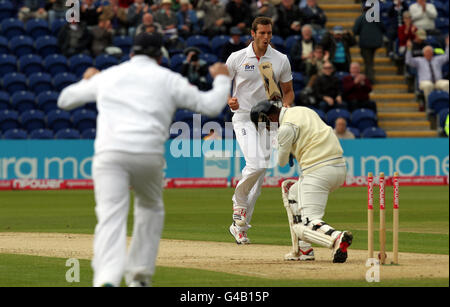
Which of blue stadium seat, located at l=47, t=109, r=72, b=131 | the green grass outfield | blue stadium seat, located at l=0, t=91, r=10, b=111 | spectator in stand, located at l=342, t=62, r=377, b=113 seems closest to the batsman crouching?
the green grass outfield

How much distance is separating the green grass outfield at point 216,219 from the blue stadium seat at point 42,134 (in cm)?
163

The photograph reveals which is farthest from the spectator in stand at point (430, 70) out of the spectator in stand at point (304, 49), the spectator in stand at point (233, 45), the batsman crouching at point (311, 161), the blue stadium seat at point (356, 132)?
the batsman crouching at point (311, 161)

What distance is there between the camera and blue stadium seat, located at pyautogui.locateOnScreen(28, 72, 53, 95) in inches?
998

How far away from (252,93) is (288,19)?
14953 millimetres

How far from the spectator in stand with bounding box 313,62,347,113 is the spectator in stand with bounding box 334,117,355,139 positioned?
1.13 meters

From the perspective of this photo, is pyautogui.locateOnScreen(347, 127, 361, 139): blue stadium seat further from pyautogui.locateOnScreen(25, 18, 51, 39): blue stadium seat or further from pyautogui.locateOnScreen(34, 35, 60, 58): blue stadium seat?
pyautogui.locateOnScreen(25, 18, 51, 39): blue stadium seat

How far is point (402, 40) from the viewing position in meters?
28.0

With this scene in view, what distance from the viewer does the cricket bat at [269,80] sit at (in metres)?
12.9

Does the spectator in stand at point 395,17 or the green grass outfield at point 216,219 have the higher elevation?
the spectator in stand at point 395,17

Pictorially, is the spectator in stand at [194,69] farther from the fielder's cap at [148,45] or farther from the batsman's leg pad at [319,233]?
the fielder's cap at [148,45]

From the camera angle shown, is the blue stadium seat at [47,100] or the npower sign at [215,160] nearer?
the npower sign at [215,160]

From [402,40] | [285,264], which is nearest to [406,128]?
[402,40]

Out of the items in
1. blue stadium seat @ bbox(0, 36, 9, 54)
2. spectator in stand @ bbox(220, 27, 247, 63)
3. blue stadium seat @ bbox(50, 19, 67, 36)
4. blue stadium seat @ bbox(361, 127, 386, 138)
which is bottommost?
blue stadium seat @ bbox(361, 127, 386, 138)

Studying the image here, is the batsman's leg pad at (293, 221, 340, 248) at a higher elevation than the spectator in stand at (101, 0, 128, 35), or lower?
lower
